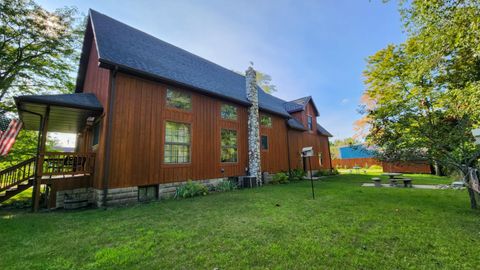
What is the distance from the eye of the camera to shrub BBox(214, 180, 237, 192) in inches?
368

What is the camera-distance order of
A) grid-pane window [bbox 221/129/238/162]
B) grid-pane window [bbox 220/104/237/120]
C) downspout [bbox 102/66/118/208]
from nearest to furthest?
downspout [bbox 102/66/118/208]
grid-pane window [bbox 221/129/238/162]
grid-pane window [bbox 220/104/237/120]

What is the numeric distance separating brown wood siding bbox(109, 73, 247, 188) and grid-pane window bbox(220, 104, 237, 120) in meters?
0.66

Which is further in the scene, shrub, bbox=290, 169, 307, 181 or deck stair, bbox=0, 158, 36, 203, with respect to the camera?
shrub, bbox=290, 169, 307, 181

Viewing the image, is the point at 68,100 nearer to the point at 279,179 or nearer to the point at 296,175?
the point at 279,179

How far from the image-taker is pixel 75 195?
23.2 ft

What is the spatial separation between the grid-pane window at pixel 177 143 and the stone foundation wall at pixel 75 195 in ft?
9.28

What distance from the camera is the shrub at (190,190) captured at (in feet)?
25.6

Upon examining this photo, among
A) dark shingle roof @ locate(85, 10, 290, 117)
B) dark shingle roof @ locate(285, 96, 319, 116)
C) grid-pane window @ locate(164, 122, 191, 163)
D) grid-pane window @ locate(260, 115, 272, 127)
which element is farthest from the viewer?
dark shingle roof @ locate(285, 96, 319, 116)

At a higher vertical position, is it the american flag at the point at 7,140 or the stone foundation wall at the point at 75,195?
the american flag at the point at 7,140

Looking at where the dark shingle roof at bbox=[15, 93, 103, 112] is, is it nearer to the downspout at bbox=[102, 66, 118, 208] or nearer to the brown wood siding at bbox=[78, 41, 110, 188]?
the brown wood siding at bbox=[78, 41, 110, 188]

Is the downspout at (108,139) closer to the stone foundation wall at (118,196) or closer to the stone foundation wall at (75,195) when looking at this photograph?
the stone foundation wall at (118,196)

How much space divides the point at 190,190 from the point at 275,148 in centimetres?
704

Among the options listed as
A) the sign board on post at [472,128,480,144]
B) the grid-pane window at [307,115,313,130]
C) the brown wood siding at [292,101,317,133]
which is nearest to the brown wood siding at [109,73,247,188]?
the sign board on post at [472,128,480,144]

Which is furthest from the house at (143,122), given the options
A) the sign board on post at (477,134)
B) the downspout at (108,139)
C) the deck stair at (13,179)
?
the sign board on post at (477,134)
